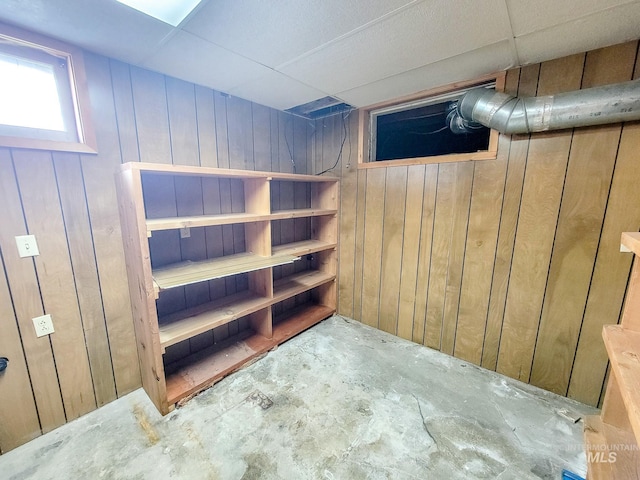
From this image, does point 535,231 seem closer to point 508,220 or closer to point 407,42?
point 508,220

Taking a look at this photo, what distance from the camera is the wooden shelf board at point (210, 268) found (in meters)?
1.57

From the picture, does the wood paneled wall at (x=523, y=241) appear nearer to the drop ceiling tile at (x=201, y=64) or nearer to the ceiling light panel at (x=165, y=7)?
the drop ceiling tile at (x=201, y=64)

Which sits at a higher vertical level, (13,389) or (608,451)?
(608,451)

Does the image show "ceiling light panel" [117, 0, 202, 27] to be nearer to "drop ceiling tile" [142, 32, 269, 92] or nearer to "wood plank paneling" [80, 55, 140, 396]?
"drop ceiling tile" [142, 32, 269, 92]

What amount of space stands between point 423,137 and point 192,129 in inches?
90.9

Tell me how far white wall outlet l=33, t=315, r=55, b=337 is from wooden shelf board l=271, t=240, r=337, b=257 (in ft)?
4.72

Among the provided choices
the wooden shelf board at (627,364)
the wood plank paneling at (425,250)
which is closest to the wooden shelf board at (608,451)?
the wooden shelf board at (627,364)

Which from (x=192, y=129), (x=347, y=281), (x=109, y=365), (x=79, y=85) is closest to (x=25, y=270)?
(x=109, y=365)

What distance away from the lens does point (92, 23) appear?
125 cm

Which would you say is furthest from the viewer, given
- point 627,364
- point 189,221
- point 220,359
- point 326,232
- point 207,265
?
point 326,232

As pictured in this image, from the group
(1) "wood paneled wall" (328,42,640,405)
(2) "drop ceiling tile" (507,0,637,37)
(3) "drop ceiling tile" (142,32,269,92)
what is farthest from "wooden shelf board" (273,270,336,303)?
(2) "drop ceiling tile" (507,0,637,37)

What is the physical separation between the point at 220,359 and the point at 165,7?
2.15 m

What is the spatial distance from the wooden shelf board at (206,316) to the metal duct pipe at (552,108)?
2.06 metres

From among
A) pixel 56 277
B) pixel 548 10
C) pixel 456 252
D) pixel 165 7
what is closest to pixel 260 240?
pixel 56 277
